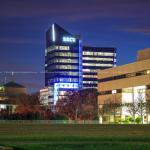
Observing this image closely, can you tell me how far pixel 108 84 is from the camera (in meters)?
166

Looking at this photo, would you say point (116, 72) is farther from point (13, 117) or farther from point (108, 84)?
point (13, 117)

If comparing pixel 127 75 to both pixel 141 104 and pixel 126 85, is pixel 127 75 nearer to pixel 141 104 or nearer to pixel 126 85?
pixel 126 85

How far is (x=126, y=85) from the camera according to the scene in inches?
6024

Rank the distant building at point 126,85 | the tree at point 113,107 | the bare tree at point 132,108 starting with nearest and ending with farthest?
the bare tree at point 132,108 < the distant building at point 126,85 < the tree at point 113,107

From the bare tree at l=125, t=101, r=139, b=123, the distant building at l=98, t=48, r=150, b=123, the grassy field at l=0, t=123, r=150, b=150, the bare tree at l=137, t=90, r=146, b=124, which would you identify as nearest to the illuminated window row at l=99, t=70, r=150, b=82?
the distant building at l=98, t=48, r=150, b=123

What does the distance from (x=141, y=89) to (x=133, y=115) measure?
7784 mm

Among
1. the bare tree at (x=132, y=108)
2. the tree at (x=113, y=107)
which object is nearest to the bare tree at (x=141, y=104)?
the bare tree at (x=132, y=108)

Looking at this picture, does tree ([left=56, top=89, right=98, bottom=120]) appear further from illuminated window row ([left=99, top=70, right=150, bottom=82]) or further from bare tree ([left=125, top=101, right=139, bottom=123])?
bare tree ([left=125, top=101, right=139, bottom=123])

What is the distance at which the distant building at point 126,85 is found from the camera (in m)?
142

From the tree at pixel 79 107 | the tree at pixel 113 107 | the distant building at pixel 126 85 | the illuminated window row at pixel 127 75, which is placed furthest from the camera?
the tree at pixel 79 107

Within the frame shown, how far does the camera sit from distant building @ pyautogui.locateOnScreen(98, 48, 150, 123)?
5600 inches
